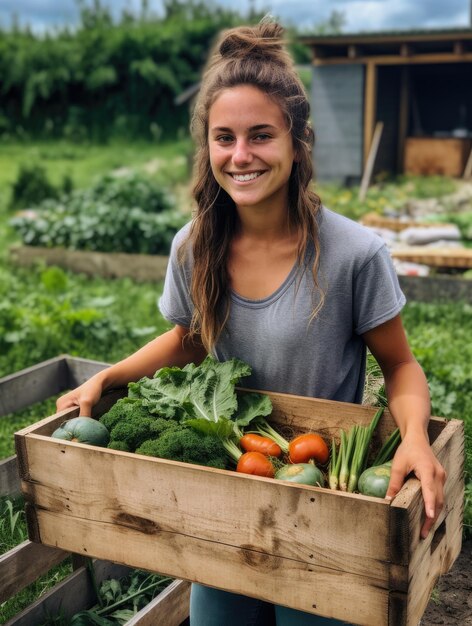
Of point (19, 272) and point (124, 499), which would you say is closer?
point (124, 499)

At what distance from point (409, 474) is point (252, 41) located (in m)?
1.38

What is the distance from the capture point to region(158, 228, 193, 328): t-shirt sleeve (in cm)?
272

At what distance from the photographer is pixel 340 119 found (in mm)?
16219

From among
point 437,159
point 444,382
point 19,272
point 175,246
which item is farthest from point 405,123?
point 175,246

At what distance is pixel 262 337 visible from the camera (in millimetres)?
2529

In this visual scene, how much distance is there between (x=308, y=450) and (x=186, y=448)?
1.24ft

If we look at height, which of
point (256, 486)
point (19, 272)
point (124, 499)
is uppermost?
point (256, 486)

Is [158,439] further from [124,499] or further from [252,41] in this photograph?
[252,41]

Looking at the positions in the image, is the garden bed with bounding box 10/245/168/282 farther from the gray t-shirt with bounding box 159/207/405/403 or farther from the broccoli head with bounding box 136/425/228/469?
the broccoli head with bounding box 136/425/228/469

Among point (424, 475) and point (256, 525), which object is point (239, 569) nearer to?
point (256, 525)

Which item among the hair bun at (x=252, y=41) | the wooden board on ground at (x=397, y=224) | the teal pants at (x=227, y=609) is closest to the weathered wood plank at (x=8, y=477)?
the teal pants at (x=227, y=609)

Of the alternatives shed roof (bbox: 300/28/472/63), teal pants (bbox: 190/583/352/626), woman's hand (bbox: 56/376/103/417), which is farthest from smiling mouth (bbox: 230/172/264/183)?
shed roof (bbox: 300/28/472/63)

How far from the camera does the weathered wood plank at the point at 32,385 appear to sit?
186 inches

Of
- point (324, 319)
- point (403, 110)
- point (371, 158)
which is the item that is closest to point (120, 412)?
point (324, 319)
